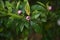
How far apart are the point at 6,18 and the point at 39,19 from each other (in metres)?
0.25

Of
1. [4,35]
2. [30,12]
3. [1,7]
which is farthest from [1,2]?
[4,35]

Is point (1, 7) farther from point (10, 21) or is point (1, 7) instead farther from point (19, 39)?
point (19, 39)

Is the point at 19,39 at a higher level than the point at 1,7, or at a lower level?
lower

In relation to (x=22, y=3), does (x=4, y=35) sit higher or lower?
lower

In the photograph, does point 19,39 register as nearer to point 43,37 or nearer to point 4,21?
point 43,37

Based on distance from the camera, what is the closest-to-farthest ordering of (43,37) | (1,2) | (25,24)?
(25,24) → (1,2) → (43,37)

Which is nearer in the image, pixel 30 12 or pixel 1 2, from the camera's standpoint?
pixel 30 12

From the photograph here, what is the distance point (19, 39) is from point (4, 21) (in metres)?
0.33

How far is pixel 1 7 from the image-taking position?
4.07ft

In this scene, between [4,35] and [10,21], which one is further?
[4,35]

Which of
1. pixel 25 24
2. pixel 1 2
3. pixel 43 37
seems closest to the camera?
pixel 25 24

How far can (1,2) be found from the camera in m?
1.29

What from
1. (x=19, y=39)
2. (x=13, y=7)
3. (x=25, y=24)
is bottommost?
(x=19, y=39)

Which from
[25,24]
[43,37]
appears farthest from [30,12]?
[43,37]
